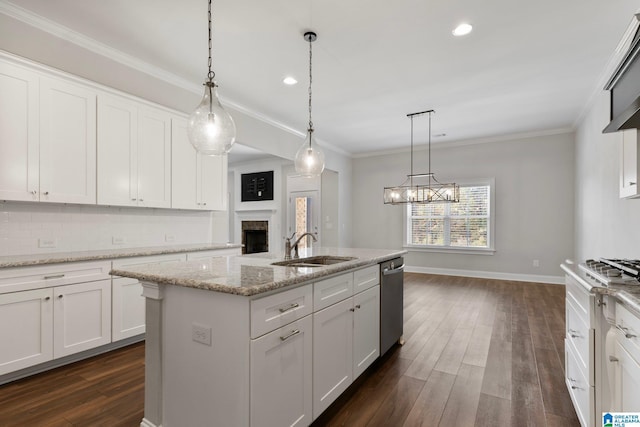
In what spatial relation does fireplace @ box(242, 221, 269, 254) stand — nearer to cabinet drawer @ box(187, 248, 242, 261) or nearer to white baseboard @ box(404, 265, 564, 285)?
white baseboard @ box(404, 265, 564, 285)

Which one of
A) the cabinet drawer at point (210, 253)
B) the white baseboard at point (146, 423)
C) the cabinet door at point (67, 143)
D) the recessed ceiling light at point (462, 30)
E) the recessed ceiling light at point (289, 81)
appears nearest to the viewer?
the white baseboard at point (146, 423)

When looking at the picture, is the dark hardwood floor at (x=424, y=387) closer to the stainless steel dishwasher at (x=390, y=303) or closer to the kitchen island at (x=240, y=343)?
the stainless steel dishwasher at (x=390, y=303)

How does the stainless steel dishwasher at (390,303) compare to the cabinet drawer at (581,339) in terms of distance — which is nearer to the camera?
the cabinet drawer at (581,339)

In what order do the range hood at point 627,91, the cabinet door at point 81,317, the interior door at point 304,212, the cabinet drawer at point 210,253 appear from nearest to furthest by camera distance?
the range hood at point 627,91 < the cabinet door at point 81,317 < the cabinet drawer at point 210,253 < the interior door at point 304,212

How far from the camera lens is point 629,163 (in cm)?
196

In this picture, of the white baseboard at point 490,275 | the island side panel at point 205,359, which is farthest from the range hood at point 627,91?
the white baseboard at point 490,275

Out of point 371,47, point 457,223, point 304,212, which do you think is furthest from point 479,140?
point 371,47

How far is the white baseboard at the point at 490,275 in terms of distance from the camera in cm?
597

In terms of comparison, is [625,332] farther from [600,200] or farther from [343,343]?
[600,200]

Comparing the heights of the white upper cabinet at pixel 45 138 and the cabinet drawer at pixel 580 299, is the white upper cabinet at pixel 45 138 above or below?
above

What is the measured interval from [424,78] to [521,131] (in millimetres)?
3421

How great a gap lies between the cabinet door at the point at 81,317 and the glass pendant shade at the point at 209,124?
161 cm

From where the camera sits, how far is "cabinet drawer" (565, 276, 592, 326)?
1.66 meters

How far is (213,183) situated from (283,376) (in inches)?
121
